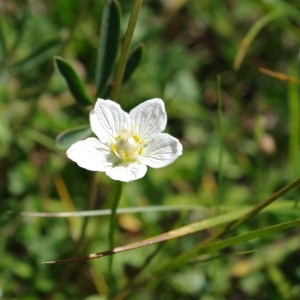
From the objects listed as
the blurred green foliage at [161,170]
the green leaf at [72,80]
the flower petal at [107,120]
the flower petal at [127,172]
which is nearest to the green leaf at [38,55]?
the blurred green foliage at [161,170]

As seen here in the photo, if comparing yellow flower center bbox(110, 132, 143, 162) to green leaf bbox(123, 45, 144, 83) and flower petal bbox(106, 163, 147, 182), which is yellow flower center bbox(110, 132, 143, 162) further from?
green leaf bbox(123, 45, 144, 83)

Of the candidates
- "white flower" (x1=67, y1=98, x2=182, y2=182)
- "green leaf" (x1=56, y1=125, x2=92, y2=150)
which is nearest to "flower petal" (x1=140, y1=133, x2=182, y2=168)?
"white flower" (x1=67, y1=98, x2=182, y2=182)

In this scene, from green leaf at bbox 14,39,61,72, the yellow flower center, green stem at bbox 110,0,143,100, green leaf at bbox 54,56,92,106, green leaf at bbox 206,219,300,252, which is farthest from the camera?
green leaf at bbox 14,39,61,72

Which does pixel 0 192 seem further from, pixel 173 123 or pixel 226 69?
pixel 226 69

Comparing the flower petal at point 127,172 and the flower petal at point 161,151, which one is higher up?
the flower petal at point 161,151

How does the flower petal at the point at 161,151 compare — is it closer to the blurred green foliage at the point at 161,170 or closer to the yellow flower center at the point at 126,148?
the yellow flower center at the point at 126,148

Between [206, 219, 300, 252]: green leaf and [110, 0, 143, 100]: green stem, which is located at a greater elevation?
[110, 0, 143, 100]: green stem

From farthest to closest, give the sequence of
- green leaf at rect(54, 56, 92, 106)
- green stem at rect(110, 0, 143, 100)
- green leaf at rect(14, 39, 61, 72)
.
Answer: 1. green leaf at rect(14, 39, 61, 72)
2. green leaf at rect(54, 56, 92, 106)
3. green stem at rect(110, 0, 143, 100)
